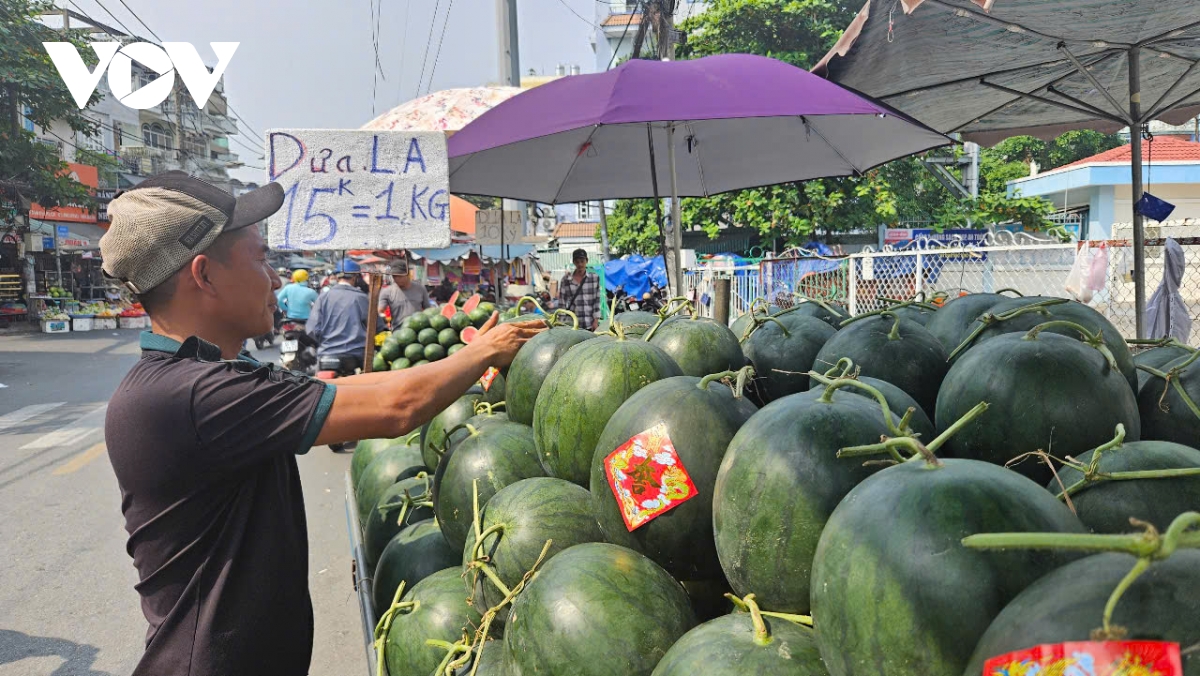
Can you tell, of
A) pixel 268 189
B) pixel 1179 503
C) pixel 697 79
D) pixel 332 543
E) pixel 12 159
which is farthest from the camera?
pixel 12 159

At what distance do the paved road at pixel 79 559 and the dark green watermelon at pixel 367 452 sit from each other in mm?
997

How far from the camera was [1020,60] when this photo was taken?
5148 millimetres

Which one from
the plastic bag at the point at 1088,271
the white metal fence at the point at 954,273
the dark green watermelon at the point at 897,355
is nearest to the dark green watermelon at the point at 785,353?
the dark green watermelon at the point at 897,355

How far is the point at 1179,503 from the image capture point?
141 cm

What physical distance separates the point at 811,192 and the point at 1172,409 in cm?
2113

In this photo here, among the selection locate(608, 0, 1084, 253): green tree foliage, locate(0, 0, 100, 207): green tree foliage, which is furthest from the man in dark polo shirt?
locate(0, 0, 100, 207): green tree foliage

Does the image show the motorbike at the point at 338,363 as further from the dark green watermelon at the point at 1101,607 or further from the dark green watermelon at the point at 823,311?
the dark green watermelon at the point at 1101,607

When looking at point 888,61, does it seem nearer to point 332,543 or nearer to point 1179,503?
point 1179,503

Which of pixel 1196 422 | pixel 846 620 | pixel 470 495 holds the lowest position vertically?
pixel 470 495

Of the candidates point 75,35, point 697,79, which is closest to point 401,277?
point 697,79

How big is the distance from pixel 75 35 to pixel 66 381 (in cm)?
1531

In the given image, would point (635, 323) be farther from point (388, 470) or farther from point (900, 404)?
point (900, 404)

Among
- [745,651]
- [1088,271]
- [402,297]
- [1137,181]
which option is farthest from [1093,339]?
[402,297]

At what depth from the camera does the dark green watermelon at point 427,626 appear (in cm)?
229
